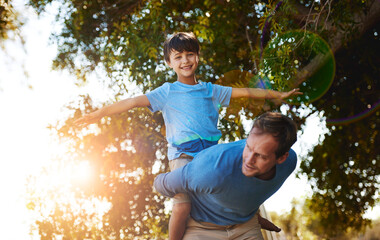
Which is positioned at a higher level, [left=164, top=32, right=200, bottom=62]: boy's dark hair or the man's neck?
[left=164, top=32, right=200, bottom=62]: boy's dark hair

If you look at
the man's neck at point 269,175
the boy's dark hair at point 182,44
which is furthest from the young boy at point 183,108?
the man's neck at point 269,175

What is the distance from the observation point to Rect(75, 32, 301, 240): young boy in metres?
2.10

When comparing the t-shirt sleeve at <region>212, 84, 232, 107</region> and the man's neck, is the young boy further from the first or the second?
the man's neck

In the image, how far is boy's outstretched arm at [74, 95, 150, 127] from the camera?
2.10 metres

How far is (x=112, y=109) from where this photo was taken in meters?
2.13

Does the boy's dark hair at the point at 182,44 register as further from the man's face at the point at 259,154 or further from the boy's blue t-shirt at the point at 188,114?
the man's face at the point at 259,154

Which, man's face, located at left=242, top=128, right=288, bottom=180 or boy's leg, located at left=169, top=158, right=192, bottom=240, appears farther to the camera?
boy's leg, located at left=169, top=158, right=192, bottom=240

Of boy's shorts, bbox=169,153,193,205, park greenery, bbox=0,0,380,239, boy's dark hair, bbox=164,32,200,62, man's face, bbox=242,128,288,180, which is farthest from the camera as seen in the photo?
park greenery, bbox=0,0,380,239

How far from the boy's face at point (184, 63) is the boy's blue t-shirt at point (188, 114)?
0.20ft

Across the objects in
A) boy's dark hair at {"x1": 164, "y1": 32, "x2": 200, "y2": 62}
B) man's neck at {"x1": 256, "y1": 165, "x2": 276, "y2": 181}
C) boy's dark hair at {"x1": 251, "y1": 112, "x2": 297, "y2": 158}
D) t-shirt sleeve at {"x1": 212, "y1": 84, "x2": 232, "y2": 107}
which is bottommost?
man's neck at {"x1": 256, "y1": 165, "x2": 276, "y2": 181}

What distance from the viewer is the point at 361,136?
21.7 feet

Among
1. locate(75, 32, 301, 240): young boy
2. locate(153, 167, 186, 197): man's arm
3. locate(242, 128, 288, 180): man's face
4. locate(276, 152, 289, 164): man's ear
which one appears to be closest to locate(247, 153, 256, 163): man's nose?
locate(242, 128, 288, 180): man's face

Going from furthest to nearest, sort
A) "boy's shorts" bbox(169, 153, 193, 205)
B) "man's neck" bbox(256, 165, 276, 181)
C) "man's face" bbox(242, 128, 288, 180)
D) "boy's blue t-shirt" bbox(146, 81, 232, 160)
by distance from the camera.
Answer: "boy's blue t-shirt" bbox(146, 81, 232, 160) → "boy's shorts" bbox(169, 153, 193, 205) → "man's neck" bbox(256, 165, 276, 181) → "man's face" bbox(242, 128, 288, 180)

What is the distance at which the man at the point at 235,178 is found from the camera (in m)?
1.74
